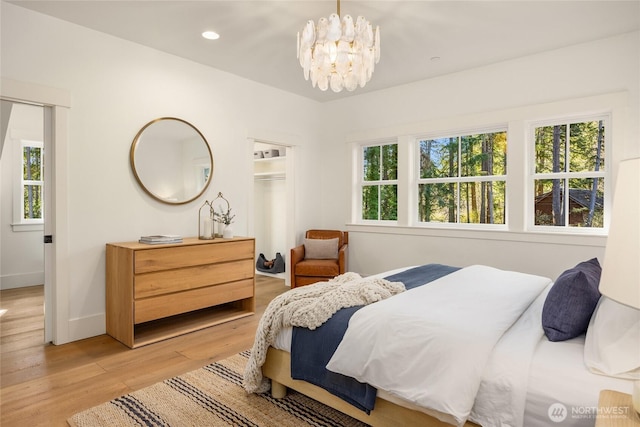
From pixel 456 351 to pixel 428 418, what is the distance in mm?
339

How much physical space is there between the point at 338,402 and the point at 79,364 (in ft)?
6.66

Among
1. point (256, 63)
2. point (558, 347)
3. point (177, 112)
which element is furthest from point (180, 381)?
point (256, 63)

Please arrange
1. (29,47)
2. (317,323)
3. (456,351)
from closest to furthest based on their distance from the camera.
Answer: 1. (456,351)
2. (317,323)
3. (29,47)

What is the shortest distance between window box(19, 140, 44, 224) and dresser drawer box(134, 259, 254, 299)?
3.53 m

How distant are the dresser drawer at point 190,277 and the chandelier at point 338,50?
2.08m

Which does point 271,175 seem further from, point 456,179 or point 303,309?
point 303,309

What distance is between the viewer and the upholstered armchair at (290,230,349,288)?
4480mm

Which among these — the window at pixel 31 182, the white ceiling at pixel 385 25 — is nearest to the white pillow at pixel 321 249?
the white ceiling at pixel 385 25

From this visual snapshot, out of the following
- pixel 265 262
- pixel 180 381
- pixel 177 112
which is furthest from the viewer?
pixel 265 262

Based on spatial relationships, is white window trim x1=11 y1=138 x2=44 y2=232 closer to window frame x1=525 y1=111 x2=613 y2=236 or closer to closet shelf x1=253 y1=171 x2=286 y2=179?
closet shelf x1=253 y1=171 x2=286 y2=179

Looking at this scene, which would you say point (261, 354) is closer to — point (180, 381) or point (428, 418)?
point (180, 381)

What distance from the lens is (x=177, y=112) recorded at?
151 inches

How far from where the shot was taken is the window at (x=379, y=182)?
5.01 meters

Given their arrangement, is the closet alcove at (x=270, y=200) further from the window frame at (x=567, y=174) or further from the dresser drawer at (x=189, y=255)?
the window frame at (x=567, y=174)
